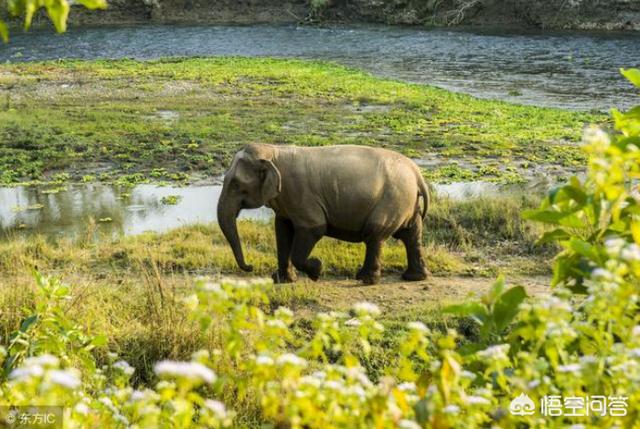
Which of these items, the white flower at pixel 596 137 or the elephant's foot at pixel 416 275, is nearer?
the white flower at pixel 596 137

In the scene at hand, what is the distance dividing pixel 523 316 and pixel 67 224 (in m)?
11.6

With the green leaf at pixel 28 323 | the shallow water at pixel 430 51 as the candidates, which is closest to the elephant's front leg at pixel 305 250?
the green leaf at pixel 28 323

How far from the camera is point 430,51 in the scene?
40250 mm

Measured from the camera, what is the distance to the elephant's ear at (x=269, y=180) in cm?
934

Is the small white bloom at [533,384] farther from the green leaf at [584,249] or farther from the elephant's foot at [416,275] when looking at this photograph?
the elephant's foot at [416,275]

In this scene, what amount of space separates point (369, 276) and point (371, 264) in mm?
136

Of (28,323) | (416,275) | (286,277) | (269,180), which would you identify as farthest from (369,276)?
(28,323)

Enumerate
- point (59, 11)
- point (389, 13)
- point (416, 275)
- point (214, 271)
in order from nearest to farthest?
1. point (59, 11)
2. point (416, 275)
3. point (214, 271)
4. point (389, 13)

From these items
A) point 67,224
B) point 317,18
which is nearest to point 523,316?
point 67,224

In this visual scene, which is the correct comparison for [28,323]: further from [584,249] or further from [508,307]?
[584,249]

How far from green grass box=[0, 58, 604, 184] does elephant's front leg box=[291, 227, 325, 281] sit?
707cm

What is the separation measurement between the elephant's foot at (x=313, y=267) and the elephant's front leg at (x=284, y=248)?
0.37 m

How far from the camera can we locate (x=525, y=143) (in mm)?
19234

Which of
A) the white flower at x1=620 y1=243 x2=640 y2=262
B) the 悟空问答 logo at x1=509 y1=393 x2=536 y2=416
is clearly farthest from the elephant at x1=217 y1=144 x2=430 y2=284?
the white flower at x1=620 y1=243 x2=640 y2=262
